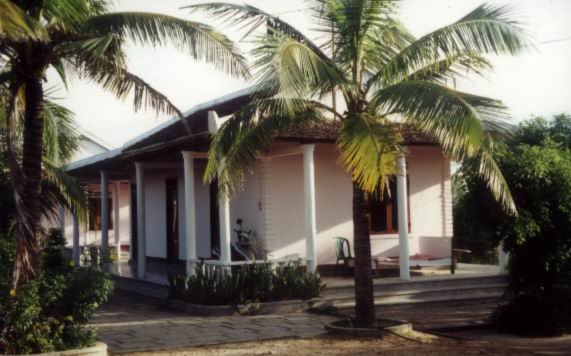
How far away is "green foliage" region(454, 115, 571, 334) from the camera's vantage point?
10.4 meters

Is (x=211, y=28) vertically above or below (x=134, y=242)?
above

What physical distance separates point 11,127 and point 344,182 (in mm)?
8704

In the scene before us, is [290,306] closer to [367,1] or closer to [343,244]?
[343,244]

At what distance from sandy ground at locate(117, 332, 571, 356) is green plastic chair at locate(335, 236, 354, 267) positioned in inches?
182

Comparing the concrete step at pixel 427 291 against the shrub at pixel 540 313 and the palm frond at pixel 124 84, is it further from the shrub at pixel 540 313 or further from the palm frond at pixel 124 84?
the palm frond at pixel 124 84

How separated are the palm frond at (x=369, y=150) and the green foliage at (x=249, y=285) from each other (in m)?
4.24

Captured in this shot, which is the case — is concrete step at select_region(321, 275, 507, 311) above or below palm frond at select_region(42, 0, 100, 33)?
below

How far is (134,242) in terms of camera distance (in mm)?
21984

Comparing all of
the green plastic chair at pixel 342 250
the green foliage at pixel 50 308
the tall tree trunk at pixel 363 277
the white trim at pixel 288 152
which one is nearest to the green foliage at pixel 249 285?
the green plastic chair at pixel 342 250

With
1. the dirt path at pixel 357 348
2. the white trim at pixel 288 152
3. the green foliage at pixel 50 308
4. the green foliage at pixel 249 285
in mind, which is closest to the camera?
the green foliage at pixel 50 308

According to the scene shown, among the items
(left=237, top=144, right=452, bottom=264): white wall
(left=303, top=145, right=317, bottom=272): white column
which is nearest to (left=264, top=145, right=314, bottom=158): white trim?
(left=303, top=145, right=317, bottom=272): white column

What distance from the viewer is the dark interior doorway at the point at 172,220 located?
19581 millimetres

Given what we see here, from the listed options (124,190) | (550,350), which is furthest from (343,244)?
(124,190)

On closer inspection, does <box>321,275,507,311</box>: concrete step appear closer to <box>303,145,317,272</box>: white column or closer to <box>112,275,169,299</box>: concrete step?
<box>303,145,317,272</box>: white column
